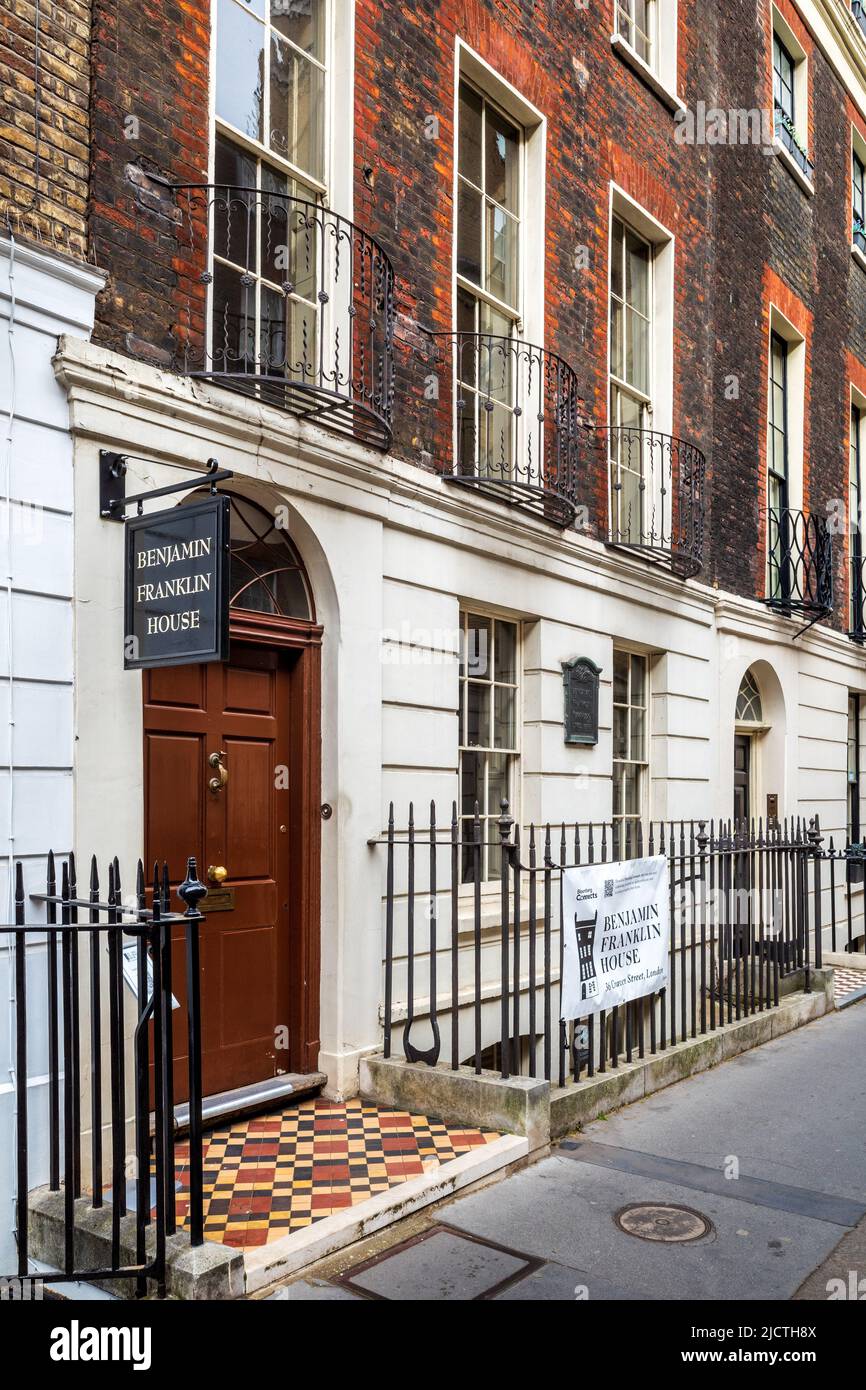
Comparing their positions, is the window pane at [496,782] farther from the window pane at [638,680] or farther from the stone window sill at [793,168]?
the stone window sill at [793,168]

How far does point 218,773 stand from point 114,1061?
2.23 meters

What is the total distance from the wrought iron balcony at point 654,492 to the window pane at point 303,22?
381 cm

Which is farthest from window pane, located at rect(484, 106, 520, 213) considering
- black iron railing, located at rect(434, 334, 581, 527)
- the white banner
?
the white banner

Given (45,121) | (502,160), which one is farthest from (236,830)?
(502,160)

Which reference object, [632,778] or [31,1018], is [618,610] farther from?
[31,1018]

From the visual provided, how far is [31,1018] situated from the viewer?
4945 mm

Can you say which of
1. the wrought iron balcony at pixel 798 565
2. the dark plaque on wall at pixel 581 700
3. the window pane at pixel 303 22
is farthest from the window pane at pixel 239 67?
the wrought iron balcony at pixel 798 565

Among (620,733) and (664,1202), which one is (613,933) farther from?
(620,733)

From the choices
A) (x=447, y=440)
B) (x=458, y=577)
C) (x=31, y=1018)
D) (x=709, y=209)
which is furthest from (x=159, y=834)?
(x=709, y=209)

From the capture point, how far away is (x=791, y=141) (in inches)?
573

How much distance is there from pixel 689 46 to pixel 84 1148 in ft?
38.6

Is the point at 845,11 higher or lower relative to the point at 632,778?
higher

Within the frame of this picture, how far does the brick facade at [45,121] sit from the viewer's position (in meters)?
5.08

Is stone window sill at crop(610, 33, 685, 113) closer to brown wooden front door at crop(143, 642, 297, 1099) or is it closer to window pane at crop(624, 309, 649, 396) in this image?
window pane at crop(624, 309, 649, 396)
